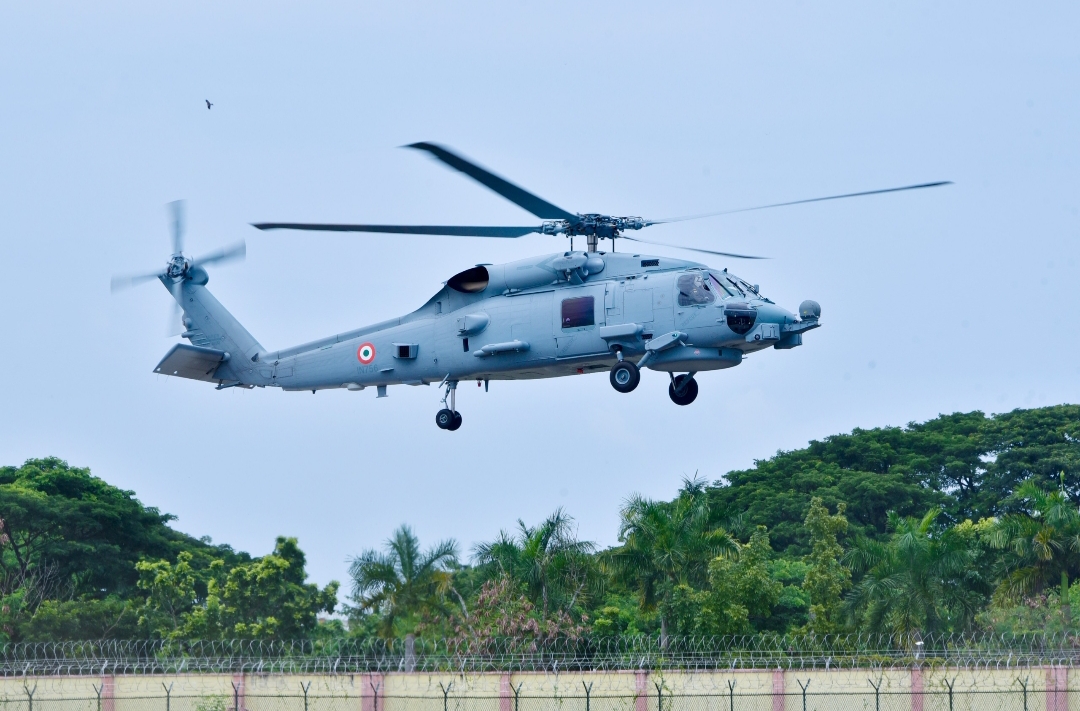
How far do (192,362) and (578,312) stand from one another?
10.3 metres

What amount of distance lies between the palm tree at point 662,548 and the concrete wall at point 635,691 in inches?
766

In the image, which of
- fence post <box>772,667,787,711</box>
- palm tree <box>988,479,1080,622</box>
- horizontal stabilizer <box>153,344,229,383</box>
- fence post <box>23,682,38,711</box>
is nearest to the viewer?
fence post <box>772,667,787,711</box>

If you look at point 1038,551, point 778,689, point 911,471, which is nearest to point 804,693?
point 778,689

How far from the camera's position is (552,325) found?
33.1 meters

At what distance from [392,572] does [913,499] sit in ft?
107

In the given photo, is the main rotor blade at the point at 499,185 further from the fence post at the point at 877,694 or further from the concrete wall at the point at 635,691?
the fence post at the point at 877,694

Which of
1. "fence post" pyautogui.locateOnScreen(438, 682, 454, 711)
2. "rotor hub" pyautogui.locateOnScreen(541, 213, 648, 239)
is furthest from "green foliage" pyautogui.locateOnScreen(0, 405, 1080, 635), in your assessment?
"fence post" pyautogui.locateOnScreen(438, 682, 454, 711)

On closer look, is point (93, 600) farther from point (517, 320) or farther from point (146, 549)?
point (517, 320)

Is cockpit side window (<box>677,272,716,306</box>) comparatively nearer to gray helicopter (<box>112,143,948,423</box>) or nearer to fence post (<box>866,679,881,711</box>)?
gray helicopter (<box>112,143,948,423</box>)

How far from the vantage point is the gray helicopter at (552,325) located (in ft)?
104

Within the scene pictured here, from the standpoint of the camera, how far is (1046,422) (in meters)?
77.7

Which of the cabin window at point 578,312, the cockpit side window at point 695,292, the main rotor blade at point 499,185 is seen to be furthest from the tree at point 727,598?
the cockpit side window at point 695,292

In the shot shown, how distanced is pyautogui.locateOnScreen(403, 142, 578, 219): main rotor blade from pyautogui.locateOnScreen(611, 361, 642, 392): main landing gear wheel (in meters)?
3.28

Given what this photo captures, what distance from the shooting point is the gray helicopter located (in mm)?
31656
